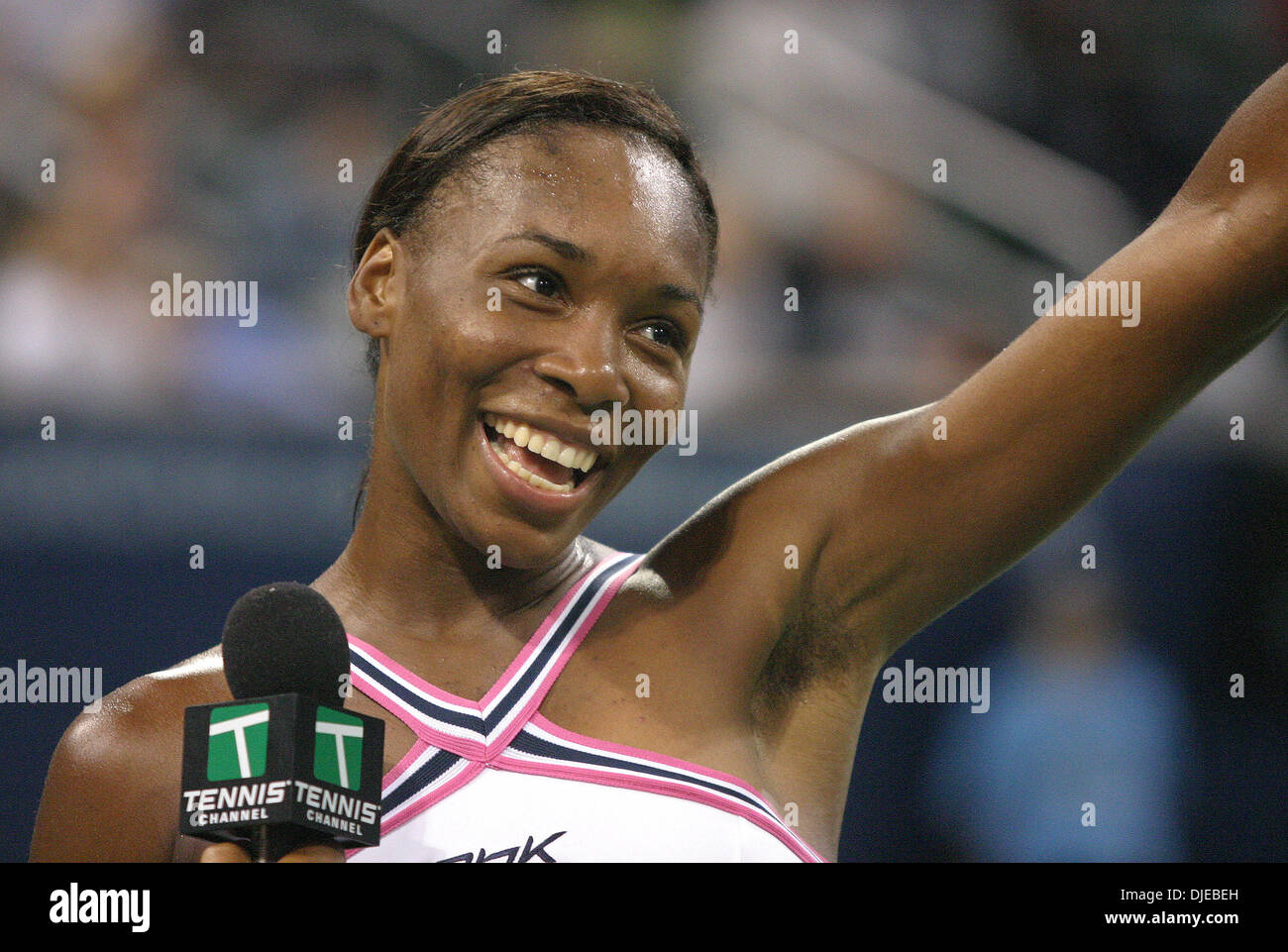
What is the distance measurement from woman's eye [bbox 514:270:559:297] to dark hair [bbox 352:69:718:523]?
22 cm

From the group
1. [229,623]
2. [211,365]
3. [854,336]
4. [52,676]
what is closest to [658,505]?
[854,336]

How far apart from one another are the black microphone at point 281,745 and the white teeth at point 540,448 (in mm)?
394

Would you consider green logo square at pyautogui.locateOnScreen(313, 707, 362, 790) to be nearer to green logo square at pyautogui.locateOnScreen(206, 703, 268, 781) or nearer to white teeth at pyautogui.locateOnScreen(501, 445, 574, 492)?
green logo square at pyautogui.locateOnScreen(206, 703, 268, 781)

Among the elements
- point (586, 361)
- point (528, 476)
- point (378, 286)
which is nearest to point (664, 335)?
point (586, 361)

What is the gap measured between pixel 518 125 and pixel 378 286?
0.96ft

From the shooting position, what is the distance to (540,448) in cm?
184

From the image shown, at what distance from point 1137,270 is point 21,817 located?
2.49 m

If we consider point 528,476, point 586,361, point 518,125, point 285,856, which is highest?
point 518,125

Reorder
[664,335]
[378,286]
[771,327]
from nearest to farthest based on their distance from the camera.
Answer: [664,335] < [378,286] < [771,327]

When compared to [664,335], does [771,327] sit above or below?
above

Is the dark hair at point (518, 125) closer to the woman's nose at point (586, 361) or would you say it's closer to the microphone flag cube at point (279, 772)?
the woman's nose at point (586, 361)

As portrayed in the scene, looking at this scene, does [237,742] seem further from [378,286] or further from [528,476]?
[378,286]

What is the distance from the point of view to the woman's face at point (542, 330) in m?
1.83

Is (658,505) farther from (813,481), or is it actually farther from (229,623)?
(229,623)
